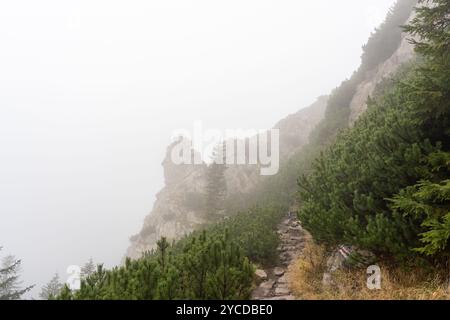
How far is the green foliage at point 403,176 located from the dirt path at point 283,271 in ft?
4.87

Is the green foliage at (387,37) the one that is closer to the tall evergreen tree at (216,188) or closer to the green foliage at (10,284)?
the tall evergreen tree at (216,188)

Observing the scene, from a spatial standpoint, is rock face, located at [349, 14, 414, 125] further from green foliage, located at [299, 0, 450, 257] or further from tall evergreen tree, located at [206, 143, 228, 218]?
green foliage, located at [299, 0, 450, 257]

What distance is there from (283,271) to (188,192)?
1122 inches

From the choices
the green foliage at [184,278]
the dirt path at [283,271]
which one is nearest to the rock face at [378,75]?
the dirt path at [283,271]

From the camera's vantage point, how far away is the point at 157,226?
34.9 meters

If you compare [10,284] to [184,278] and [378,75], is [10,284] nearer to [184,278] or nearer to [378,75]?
[184,278]

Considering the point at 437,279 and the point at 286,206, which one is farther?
the point at 286,206

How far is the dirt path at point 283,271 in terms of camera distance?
680cm

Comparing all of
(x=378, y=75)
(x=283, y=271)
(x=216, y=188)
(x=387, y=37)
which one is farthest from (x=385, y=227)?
(x=387, y=37)

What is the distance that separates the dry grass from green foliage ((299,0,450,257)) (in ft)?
1.40

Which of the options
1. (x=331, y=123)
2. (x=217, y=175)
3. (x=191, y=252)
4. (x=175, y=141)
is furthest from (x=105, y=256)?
(x=191, y=252)

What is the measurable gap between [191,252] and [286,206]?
1037cm

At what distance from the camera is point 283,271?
823cm
